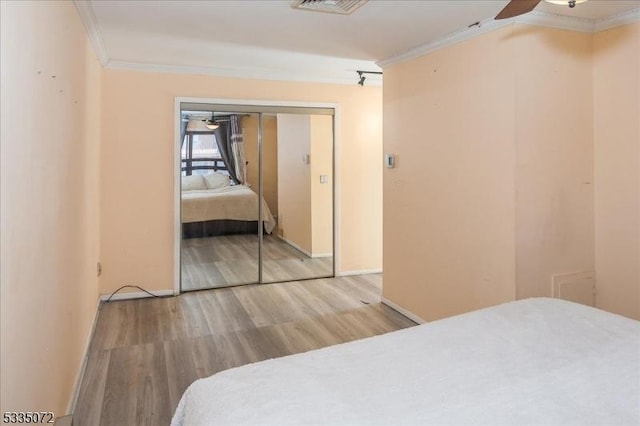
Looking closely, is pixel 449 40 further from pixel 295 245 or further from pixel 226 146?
pixel 295 245

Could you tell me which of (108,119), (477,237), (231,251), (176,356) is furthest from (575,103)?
(108,119)

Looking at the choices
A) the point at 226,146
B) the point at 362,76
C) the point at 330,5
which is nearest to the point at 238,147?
the point at 226,146

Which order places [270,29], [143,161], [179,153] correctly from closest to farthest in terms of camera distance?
[270,29]
[143,161]
[179,153]

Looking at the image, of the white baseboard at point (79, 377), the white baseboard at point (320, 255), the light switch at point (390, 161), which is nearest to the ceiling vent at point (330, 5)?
the light switch at point (390, 161)

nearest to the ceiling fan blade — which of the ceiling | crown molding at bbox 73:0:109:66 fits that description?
the ceiling

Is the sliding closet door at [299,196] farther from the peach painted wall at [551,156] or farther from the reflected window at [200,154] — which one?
the peach painted wall at [551,156]

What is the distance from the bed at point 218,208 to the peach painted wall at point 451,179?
1584mm

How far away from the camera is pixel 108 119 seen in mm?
4188

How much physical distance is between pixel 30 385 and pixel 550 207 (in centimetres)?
292

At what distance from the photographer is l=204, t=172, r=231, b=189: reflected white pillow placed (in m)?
4.62

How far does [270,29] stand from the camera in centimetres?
314

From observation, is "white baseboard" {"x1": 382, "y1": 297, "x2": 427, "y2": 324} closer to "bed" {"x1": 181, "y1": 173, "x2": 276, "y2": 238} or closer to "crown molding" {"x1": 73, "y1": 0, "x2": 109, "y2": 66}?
"bed" {"x1": 181, "y1": 173, "x2": 276, "y2": 238}

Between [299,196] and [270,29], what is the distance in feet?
7.52

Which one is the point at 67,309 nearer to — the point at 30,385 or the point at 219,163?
the point at 30,385
